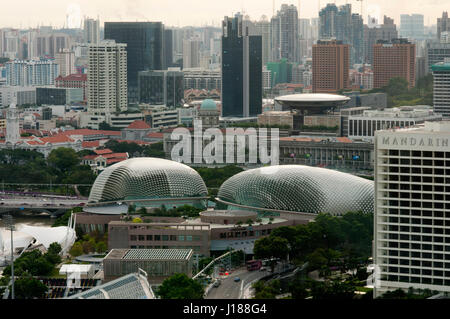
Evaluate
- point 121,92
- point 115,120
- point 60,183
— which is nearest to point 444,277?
point 60,183

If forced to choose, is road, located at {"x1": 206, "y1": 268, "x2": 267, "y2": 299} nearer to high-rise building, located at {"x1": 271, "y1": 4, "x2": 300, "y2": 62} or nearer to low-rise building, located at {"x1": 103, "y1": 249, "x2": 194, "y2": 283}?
low-rise building, located at {"x1": 103, "y1": 249, "x2": 194, "y2": 283}

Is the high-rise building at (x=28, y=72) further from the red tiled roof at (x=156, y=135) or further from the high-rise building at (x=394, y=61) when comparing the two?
the red tiled roof at (x=156, y=135)

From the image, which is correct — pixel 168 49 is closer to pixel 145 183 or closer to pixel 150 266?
pixel 145 183

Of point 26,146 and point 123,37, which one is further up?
point 123,37

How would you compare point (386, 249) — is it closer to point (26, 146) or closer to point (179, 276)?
point (179, 276)

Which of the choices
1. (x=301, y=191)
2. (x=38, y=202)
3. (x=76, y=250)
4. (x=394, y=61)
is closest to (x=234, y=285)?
(x=76, y=250)

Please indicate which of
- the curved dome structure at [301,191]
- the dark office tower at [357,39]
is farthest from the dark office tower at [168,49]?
the curved dome structure at [301,191]
